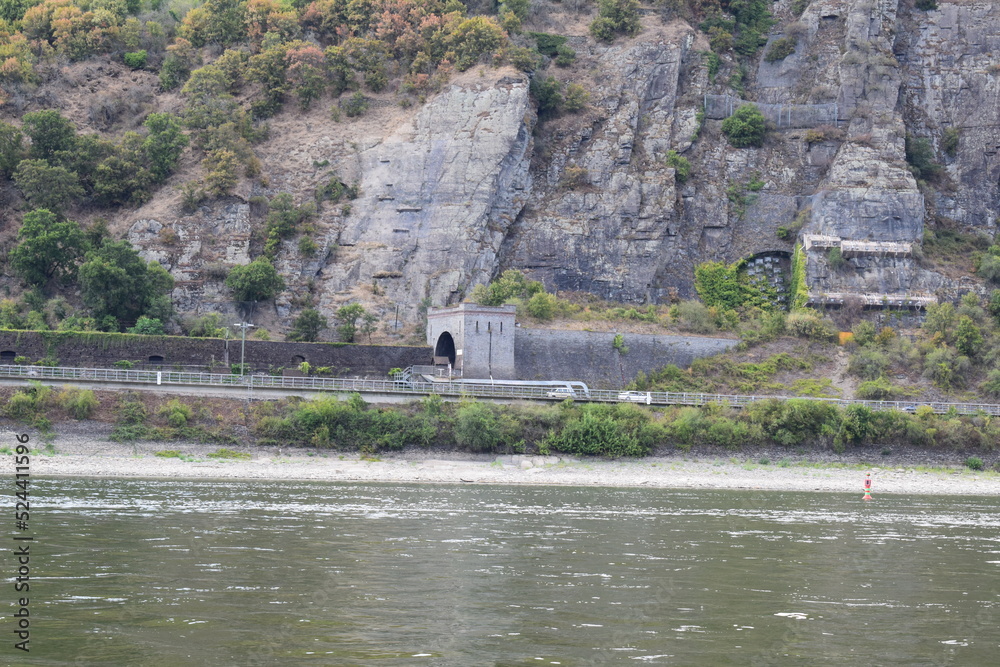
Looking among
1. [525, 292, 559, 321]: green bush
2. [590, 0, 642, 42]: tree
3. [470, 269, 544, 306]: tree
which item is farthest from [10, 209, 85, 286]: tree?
[590, 0, 642, 42]: tree

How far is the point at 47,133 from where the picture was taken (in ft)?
225

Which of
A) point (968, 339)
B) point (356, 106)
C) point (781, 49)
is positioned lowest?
point (968, 339)

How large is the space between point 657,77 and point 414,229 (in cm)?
2023

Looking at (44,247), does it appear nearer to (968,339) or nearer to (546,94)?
(546,94)

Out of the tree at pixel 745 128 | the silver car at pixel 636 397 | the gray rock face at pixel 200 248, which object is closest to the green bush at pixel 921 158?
the tree at pixel 745 128

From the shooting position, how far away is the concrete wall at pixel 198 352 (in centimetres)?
5512

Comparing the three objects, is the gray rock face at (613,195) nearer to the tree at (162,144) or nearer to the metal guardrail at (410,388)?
the metal guardrail at (410,388)

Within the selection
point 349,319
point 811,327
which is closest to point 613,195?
point 811,327

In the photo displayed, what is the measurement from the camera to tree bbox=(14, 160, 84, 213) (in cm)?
6606

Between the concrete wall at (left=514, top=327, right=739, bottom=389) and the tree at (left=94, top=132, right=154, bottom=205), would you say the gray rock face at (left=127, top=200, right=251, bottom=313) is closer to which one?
the tree at (left=94, top=132, right=154, bottom=205)

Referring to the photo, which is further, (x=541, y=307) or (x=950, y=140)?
(x=950, y=140)

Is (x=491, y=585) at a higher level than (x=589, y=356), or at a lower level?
lower

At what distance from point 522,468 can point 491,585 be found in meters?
28.4

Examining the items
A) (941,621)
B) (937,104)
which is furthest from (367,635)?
(937,104)
